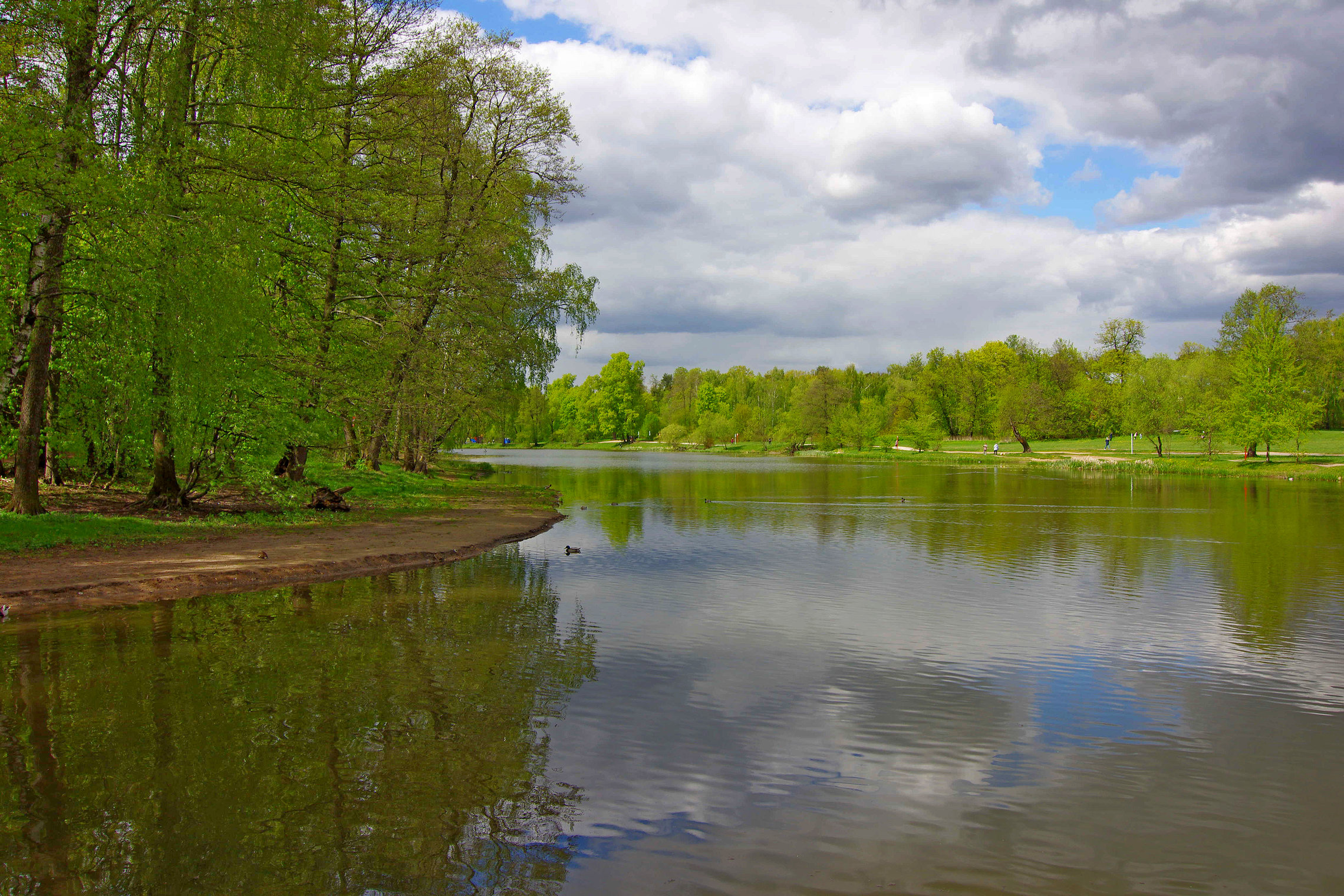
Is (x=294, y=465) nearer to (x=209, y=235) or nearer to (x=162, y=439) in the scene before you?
(x=162, y=439)

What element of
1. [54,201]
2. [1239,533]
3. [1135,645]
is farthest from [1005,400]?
[54,201]

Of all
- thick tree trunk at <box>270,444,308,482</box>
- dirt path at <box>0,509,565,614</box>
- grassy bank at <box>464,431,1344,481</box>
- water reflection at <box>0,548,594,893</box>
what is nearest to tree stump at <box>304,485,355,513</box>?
thick tree trunk at <box>270,444,308,482</box>

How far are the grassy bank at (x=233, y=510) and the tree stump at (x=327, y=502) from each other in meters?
0.27

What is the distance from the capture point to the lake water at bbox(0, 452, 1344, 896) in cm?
542

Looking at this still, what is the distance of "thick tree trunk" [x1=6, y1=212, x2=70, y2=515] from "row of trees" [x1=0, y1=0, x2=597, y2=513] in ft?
0.17

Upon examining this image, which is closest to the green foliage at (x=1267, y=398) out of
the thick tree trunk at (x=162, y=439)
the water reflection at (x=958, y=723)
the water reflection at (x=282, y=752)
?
the water reflection at (x=958, y=723)

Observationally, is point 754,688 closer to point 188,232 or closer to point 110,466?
point 188,232

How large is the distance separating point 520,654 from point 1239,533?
23162 millimetres

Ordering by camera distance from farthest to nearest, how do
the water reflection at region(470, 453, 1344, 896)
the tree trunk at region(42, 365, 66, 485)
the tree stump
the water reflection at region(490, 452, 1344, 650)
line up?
the tree stump → the tree trunk at region(42, 365, 66, 485) → the water reflection at region(490, 452, 1344, 650) → the water reflection at region(470, 453, 1344, 896)

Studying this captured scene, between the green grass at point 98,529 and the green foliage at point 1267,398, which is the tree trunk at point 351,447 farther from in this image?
the green foliage at point 1267,398

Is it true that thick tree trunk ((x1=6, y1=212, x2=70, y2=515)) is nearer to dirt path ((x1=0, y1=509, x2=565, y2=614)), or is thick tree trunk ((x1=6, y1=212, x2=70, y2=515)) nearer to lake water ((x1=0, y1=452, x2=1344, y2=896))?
dirt path ((x1=0, y1=509, x2=565, y2=614))

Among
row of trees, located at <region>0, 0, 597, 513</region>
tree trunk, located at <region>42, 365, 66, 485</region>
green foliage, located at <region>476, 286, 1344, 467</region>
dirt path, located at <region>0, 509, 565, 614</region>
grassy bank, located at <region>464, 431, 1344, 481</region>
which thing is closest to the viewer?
dirt path, located at <region>0, 509, 565, 614</region>

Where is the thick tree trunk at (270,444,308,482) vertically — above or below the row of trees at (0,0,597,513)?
below

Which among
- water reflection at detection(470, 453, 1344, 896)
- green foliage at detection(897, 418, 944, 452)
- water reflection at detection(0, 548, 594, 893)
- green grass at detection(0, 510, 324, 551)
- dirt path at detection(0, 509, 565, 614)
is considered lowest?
water reflection at detection(470, 453, 1344, 896)
